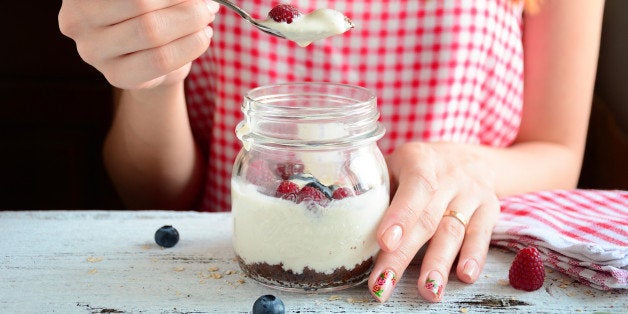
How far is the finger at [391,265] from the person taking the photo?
743 millimetres

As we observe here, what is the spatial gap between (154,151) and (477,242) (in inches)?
24.6

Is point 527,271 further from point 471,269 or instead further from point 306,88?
point 306,88

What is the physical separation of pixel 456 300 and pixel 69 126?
3.90 ft

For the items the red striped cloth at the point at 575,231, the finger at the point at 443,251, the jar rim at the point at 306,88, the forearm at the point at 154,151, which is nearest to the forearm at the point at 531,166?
the red striped cloth at the point at 575,231

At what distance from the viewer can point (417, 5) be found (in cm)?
124

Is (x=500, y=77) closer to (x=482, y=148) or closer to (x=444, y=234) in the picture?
(x=482, y=148)

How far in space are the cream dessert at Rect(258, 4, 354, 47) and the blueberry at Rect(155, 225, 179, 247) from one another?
1.00 feet

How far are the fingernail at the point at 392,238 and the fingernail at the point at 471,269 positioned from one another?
0.32 ft

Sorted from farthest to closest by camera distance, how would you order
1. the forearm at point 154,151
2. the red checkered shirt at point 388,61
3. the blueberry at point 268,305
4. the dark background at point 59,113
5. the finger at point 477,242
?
1. the dark background at point 59,113
2. the red checkered shirt at point 388,61
3. the forearm at point 154,151
4. the finger at point 477,242
5. the blueberry at point 268,305

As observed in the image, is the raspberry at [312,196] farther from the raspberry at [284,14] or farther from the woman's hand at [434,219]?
the raspberry at [284,14]

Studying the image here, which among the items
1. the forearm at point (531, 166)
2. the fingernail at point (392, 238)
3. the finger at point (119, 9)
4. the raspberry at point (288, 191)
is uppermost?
the finger at point (119, 9)

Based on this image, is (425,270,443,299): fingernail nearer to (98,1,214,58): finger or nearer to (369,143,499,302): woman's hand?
(369,143,499,302): woman's hand

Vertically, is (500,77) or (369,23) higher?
(369,23)

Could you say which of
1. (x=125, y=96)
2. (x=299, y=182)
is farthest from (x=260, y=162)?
(x=125, y=96)
